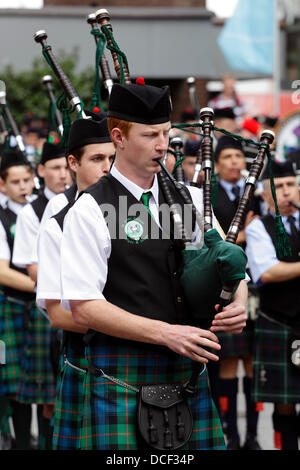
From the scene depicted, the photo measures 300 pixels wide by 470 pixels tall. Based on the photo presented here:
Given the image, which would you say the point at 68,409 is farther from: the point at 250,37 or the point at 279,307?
the point at 250,37

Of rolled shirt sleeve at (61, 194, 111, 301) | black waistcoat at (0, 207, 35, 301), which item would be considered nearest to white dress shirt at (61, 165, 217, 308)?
rolled shirt sleeve at (61, 194, 111, 301)

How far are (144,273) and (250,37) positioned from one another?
38.7 ft

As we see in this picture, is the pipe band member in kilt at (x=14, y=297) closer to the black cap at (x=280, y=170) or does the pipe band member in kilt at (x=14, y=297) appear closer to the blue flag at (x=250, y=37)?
the black cap at (x=280, y=170)

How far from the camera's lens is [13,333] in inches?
237

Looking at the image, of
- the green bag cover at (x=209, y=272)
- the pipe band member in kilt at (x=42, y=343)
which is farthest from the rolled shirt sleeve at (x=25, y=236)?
the green bag cover at (x=209, y=272)

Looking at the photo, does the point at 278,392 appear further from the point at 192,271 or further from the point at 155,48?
the point at 155,48

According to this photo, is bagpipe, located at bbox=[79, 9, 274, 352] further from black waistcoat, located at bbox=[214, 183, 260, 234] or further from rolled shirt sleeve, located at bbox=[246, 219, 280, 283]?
rolled shirt sleeve, located at bbox=[246, 219, 280, 283]

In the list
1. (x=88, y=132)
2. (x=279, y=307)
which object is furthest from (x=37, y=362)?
(x=88, y=132)

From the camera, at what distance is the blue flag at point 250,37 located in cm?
1412

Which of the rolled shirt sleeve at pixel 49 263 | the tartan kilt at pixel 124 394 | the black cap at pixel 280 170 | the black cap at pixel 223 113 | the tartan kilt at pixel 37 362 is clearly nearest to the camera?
the tartan kilt at pixel 124 394

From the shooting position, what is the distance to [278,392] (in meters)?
5.38

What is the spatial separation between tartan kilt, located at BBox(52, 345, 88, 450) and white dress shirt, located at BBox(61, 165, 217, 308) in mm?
1141

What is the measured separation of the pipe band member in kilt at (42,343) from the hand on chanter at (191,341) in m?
2.43

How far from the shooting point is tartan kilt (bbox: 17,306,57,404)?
5.68 meters
